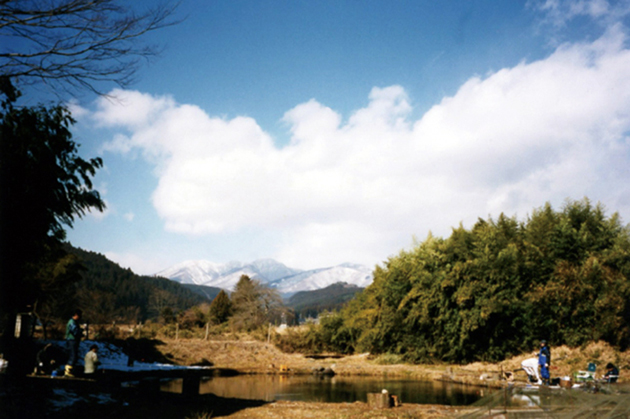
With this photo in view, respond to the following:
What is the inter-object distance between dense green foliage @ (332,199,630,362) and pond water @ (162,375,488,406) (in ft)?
18.9

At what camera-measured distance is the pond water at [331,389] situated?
17625mm

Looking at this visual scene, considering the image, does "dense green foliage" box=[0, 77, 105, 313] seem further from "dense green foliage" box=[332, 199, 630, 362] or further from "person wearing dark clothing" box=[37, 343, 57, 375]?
"dense green foliage" box=[332, 199, 630, 362]

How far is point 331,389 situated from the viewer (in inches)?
817

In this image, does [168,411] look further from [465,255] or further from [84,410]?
[465,255]

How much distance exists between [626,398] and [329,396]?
12.2m

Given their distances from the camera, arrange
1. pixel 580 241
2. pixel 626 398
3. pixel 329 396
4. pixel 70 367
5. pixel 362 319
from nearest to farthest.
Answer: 1. pixel 626 398
2. pixel 70 367
3. pixel 329 396
4. pixel 580 241
5. pixel 362 319

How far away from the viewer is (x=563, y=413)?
8.06 metres

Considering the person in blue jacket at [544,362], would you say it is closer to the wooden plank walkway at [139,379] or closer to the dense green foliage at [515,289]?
the wooden plank walkway at [139,379]

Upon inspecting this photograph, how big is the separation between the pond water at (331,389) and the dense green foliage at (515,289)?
18.9 ft

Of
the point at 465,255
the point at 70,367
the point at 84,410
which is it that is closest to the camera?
the point at 84,410

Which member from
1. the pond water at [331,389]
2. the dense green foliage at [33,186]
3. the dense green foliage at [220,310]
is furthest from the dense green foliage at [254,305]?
the dense green foliage at [33,186]

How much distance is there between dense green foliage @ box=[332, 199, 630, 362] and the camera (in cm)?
2364

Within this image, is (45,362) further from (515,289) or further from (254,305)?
(254,305)

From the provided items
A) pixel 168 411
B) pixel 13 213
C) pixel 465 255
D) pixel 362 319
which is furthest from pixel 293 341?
pixel 13 213
